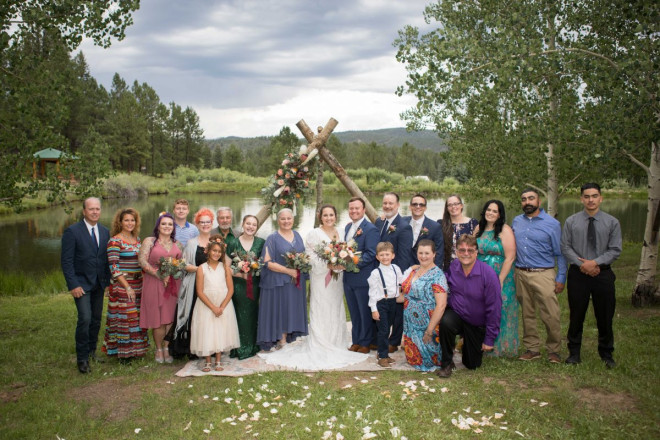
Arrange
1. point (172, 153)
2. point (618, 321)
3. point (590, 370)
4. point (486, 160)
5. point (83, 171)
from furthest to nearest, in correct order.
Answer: point (172, 153)
point (486, 160)
point (83, 171)
point (618, 321)
point (590, 370)

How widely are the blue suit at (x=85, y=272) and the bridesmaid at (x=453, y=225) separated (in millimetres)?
4387

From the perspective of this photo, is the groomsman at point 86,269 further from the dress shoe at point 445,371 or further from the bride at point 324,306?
the dress shoe at point 445,371

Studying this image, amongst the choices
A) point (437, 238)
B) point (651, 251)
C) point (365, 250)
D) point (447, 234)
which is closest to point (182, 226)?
point (365, 250)

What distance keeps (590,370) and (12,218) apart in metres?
31.6

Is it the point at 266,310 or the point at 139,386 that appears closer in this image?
the point at 139,386

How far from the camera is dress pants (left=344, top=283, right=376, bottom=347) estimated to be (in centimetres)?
666

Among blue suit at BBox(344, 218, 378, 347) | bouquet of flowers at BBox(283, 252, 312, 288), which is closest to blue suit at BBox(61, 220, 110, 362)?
bouquet of flowers at BBox(283, 252, 312, 288)

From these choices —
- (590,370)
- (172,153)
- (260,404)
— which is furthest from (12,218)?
(172,153)

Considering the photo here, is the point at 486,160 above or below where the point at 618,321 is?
above

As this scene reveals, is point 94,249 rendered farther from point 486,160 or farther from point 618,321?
point 486,160

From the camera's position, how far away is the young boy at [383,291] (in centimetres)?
614

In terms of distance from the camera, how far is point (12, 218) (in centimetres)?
2864

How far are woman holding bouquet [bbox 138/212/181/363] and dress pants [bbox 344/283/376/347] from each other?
2.34 metres

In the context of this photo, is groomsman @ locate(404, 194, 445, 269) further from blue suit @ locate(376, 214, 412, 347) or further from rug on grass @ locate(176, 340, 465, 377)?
rug on grass @ locate(176, 340, 465, 377)
